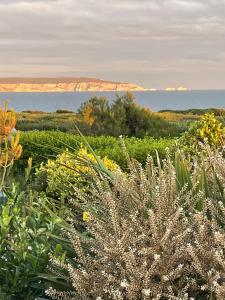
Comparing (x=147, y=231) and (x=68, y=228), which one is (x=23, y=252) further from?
(x=147, y=231)

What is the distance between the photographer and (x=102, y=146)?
15.4 metres

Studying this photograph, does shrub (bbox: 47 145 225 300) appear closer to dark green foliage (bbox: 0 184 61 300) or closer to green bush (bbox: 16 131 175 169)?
dark green foliage (bbox: 0 184 61 300)

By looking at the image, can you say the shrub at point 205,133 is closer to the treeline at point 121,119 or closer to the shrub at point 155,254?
the shrub at point 155,254

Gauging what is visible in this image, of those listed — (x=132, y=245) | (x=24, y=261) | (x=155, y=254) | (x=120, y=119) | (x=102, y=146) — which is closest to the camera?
(x=155, y=254)

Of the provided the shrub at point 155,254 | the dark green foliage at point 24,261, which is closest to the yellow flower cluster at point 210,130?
the dark green foliage at point 24,261

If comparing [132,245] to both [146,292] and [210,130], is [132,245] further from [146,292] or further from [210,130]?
[210,130]

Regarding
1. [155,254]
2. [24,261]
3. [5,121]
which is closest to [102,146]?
[5,121]

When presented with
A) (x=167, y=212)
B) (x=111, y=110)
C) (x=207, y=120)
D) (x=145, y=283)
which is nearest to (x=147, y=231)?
(x=167, y=212)

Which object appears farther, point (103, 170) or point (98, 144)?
point (98, 144)

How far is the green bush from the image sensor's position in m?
13.3

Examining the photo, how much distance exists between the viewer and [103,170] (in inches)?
176

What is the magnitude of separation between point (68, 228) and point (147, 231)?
1.92 feet

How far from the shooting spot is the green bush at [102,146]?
43.7 feet

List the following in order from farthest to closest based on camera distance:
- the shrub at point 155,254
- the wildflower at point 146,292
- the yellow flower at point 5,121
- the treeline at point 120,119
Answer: the treeline at point 120,119 < the yellow flower at point 5,121 < the shrub at point 155,254 < the wildflower at point 146,292
